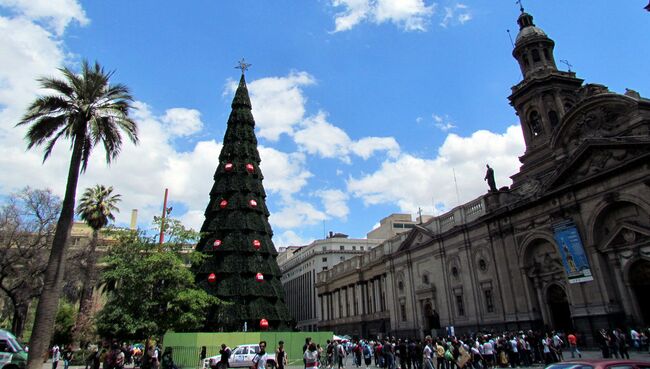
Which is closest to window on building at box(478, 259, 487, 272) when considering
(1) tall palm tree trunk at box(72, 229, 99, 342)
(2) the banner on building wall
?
(2) the banner on building wall

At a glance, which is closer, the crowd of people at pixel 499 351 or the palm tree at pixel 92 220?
the crowd of people at pixel 499 351

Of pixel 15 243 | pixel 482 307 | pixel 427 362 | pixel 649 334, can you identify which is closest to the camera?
pixel 427 362

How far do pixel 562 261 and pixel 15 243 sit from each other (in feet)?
143

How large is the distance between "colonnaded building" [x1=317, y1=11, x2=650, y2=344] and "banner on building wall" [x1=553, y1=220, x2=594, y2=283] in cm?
7

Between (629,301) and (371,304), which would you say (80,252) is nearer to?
(371,304)

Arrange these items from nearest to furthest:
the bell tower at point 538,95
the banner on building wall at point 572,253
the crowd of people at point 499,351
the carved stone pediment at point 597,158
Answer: the crowd of people at point 499,351 < the carved stone pediment at point 597,158 < the banner on building wall at point 572,253 < the bell tower at point 538,95

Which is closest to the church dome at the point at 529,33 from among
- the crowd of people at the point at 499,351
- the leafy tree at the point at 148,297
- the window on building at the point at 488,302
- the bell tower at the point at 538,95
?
the bell tower at the point at 538,95

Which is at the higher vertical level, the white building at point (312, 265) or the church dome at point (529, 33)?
the church dome at point (529, 33)

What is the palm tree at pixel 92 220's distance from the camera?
3931 cm

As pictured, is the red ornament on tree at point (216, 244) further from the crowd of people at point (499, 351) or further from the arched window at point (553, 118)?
the arched window at point (553, 118)

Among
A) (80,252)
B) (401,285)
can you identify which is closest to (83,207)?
(80,252)

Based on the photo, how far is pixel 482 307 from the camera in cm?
3844

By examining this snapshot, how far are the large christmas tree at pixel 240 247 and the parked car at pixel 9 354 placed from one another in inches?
604

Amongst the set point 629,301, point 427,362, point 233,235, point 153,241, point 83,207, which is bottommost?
point 427,362
